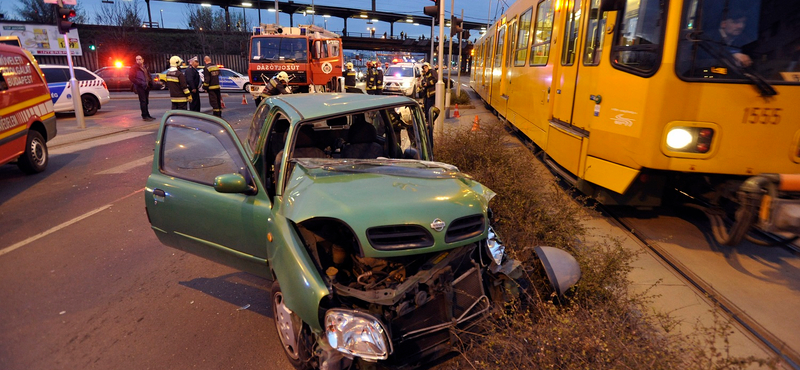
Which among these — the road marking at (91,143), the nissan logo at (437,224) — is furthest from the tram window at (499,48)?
the nissan logo at (437,224)

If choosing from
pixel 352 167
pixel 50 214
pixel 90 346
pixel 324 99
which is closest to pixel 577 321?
pixel 352 167

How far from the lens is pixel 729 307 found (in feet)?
12.2

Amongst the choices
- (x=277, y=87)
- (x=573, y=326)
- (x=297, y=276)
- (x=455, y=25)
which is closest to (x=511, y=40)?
(x=455, y=25)

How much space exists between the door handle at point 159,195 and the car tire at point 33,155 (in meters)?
6.04

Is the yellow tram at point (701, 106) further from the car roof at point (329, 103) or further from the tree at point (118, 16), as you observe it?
the tree at point (118, 16)

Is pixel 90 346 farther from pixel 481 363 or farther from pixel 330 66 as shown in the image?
pixel 330 66

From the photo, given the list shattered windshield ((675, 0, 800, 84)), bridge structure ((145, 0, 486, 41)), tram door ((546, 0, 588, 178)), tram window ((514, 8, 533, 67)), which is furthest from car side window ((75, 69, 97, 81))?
bridge structure ((145, 0, 486, 41))

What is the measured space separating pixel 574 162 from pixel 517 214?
177 centimetres

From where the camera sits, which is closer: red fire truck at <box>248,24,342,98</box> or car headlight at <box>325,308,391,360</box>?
car headlight at <box>325,308,391,360</box>

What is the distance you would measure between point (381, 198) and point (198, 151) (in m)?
2.01

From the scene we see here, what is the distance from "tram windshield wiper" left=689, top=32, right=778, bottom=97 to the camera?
4.25 meters

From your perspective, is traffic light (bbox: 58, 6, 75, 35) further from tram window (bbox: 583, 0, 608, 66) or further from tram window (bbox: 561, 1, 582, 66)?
tram window (bbox: 583, 0, 608, 66)

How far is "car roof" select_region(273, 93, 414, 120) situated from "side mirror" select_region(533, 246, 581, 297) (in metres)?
1.76

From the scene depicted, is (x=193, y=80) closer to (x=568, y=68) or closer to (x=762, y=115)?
(x=568, y=68)
